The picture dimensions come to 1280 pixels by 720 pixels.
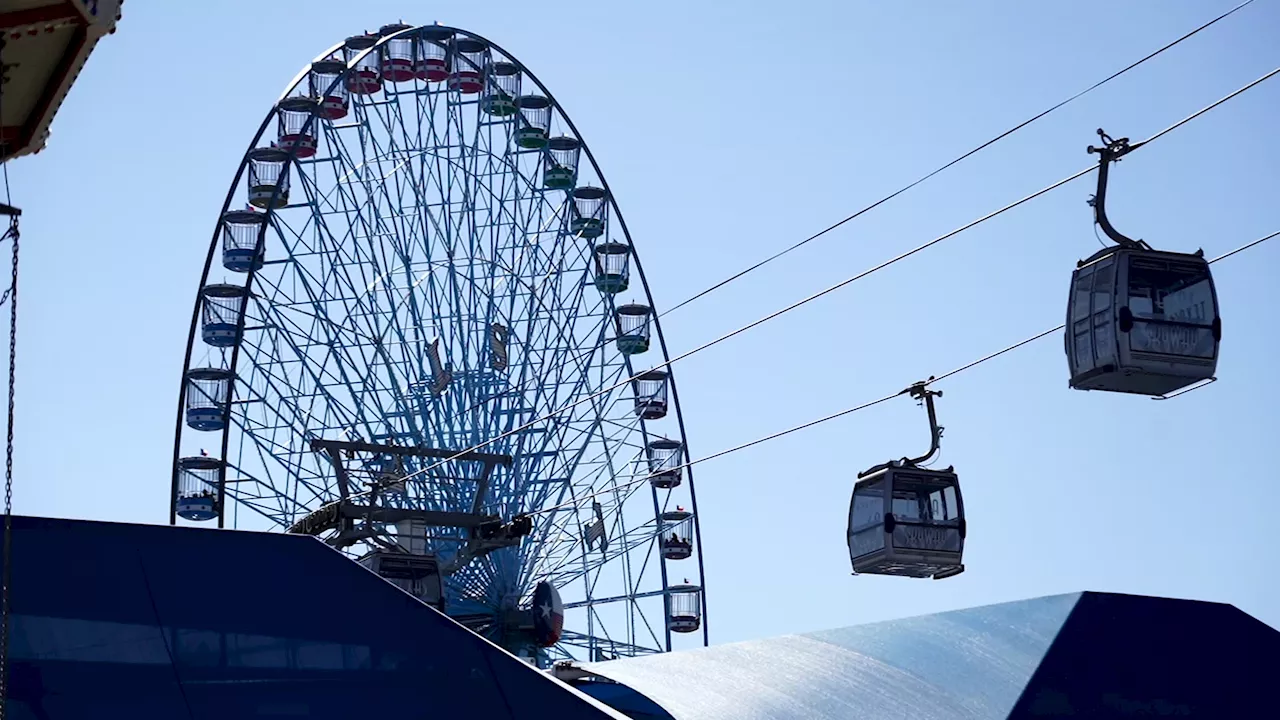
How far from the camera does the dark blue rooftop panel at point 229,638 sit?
55.6 ft

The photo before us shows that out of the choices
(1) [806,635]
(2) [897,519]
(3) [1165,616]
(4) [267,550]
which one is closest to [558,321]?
(1) [806,635]

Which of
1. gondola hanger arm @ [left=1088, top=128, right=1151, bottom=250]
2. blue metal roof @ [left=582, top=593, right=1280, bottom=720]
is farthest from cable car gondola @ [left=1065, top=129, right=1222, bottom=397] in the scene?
blue metal roof @ [left=582, top=593, right=1280, bottom=720]

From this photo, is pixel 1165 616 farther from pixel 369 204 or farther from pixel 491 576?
pixel 369 204

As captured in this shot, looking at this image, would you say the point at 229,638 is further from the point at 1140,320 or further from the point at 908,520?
the point at 1140,320

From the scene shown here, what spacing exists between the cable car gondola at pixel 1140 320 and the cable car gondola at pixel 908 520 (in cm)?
419

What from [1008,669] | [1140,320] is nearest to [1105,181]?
[1140,320]

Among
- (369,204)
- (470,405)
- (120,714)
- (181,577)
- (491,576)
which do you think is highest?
(369,204)

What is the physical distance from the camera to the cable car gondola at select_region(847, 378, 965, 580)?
832 inches

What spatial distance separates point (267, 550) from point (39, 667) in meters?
2.35

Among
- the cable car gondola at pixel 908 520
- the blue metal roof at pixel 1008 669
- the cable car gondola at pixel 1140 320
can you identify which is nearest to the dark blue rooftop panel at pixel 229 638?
the cable car gondola at pixel 908 520

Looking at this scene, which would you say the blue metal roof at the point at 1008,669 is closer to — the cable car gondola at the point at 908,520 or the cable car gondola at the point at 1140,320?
the cable car gondola at the point at 908,520

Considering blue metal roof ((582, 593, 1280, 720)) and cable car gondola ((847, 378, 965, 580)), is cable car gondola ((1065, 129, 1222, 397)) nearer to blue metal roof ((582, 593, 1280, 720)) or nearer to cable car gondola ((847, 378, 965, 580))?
cable car gondola ((847, 378, 965, 580))

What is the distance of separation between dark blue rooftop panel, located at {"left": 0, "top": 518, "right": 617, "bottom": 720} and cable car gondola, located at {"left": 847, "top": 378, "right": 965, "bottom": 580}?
12.0 ft

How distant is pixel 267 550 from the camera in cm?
1839
